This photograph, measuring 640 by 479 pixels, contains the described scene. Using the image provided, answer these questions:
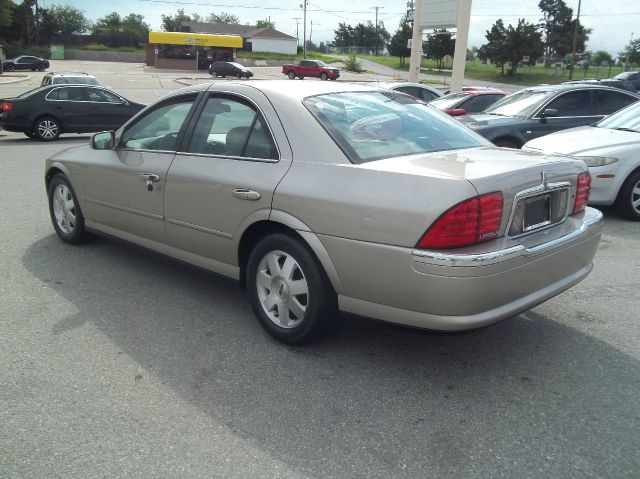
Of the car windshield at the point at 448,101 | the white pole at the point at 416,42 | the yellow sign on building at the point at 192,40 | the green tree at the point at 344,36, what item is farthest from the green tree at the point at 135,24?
the car windshield at the point at 448,101

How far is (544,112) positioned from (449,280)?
7832 millimetres

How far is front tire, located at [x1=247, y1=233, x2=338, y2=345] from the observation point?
3412mm

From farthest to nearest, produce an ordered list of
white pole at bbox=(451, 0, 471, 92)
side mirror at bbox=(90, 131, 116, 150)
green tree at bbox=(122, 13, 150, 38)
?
green tree at bbox=(122, 13, 150, 38), white pole at bbox=(451, 0, 471, 92), side mirror at bbox=(90, 131, 116, 150)

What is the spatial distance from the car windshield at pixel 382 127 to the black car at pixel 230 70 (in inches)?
1868

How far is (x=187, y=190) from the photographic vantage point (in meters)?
4.16

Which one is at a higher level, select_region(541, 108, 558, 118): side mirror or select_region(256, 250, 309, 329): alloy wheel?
select_region(541, 108, 558, 118): side mirror

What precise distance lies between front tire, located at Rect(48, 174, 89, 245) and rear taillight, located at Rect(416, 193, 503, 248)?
12.4 feet

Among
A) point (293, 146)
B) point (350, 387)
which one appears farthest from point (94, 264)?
point (350, 387)

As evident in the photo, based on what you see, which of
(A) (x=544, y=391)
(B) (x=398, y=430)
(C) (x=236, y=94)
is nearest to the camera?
(B) (x=398, y=430)

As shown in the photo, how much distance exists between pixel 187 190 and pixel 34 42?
96299 millimetres

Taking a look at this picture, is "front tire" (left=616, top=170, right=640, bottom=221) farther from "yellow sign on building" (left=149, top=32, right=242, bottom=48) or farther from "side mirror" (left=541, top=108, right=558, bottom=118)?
"yellow sign on building" (left=149, top=32, right=242, bottom=48)

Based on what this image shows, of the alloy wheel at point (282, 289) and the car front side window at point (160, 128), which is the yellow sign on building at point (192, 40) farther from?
the alloy wheel at point (282, 289)

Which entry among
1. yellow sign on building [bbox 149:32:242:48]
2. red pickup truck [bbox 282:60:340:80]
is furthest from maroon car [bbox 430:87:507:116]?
yellow sign on building [bbox 149:32:242:48]

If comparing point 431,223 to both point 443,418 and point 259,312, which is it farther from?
point 259,312
